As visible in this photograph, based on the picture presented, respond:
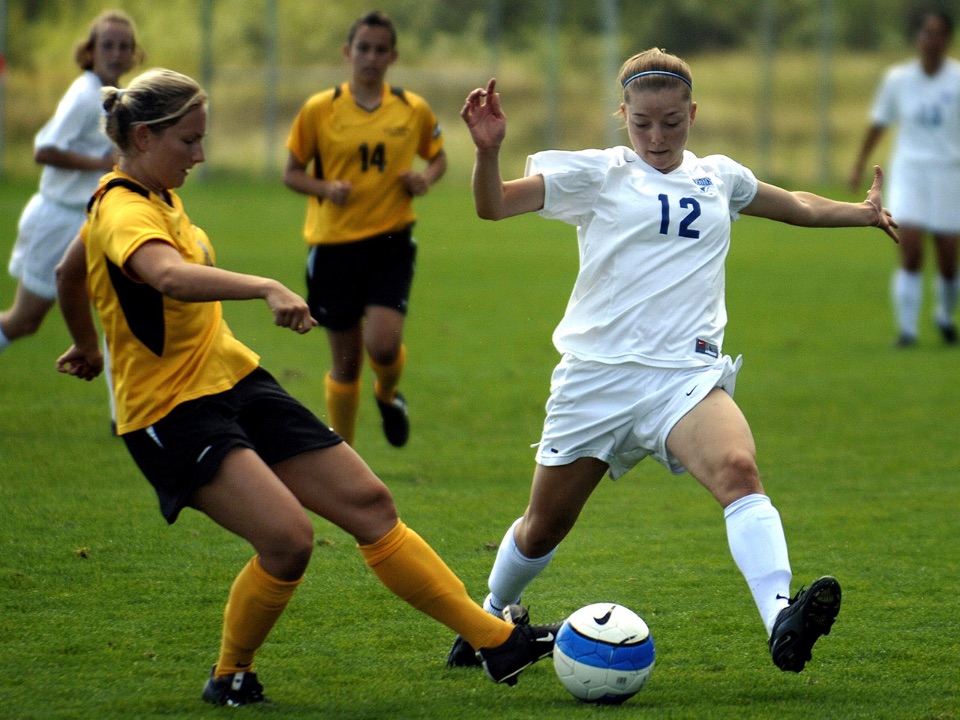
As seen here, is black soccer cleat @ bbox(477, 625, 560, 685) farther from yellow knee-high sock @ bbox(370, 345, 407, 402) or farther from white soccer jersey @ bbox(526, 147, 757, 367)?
yellow knee-high sock @ bbox(370, 345, 407, 402)

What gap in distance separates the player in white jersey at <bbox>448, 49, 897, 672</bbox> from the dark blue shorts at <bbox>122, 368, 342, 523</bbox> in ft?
2.47

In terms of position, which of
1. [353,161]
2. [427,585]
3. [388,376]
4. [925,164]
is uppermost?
[353,161]

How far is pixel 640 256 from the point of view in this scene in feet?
14.4

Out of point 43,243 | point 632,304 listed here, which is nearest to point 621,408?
point 632,304

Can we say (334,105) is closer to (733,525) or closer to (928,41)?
(733,525)

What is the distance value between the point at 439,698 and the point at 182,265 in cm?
152

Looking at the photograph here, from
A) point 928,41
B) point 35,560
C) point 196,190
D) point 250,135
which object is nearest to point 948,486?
point 35,560

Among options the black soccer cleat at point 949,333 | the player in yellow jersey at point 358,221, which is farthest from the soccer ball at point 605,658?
the black soccer cleat at point 949,333

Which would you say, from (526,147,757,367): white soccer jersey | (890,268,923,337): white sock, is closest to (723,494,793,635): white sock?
(526,147,757,367): white soccer jersey

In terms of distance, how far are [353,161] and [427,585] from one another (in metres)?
3.90

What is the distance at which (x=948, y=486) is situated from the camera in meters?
7.16

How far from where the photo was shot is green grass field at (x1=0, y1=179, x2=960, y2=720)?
4.24 metres

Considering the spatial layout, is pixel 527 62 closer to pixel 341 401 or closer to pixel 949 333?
pixel 949 333

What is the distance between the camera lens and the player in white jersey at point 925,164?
11836mm
